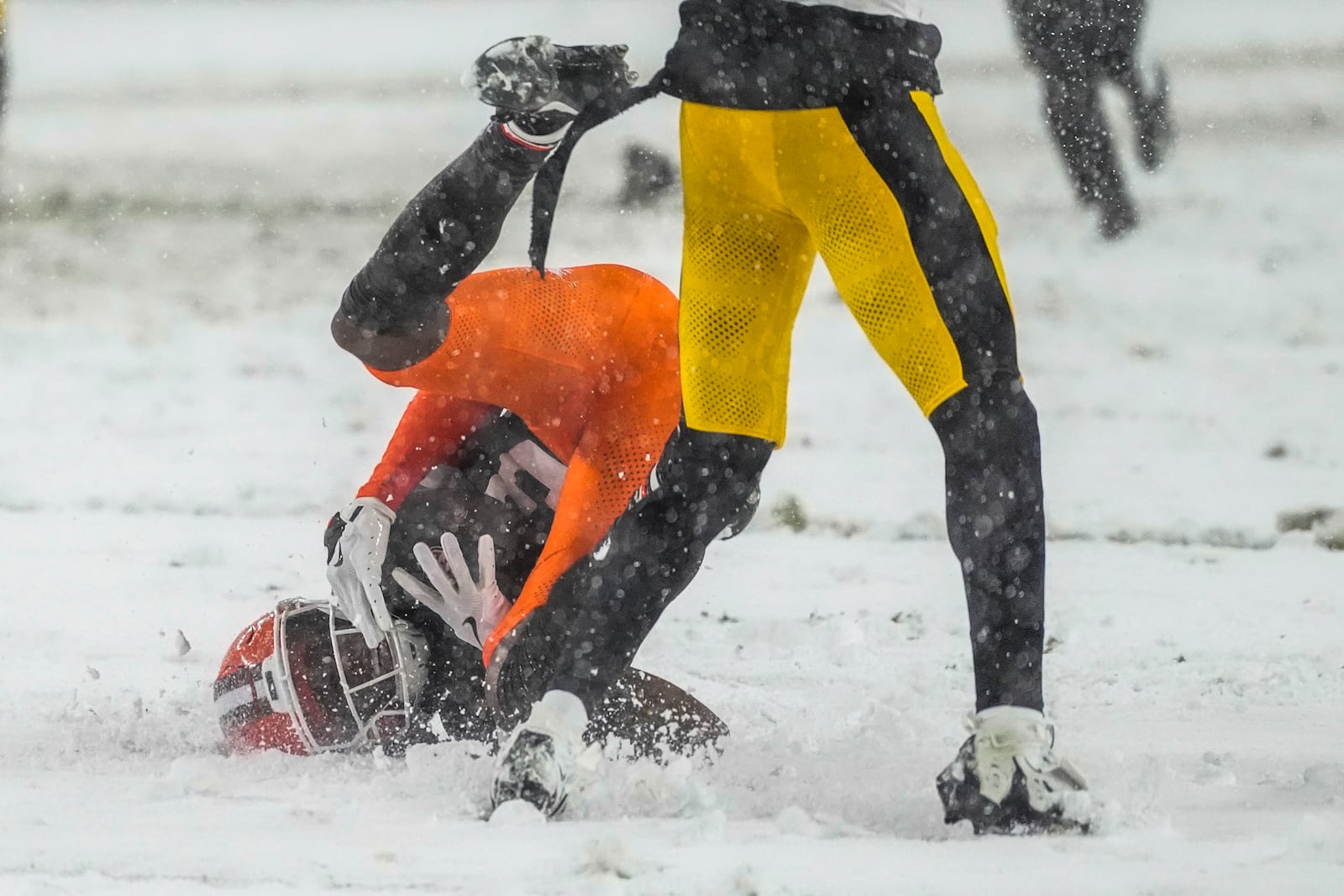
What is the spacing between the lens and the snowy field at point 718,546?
1465 mm

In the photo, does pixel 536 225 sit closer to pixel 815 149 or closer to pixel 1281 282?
pixel 815 149

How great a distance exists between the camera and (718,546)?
143 inches

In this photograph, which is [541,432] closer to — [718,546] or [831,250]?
[831,250]

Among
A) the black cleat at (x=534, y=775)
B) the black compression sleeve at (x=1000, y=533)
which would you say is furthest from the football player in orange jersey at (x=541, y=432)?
the black compression sleeve at (x=1000, y=533)

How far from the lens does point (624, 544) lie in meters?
1.74

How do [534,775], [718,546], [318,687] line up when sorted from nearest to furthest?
[534,775] < [318,687] < [718,546]

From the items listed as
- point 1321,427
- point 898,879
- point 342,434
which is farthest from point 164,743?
point 1321,427

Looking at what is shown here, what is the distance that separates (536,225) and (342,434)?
3325 mm

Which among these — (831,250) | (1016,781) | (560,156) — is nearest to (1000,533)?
(1016,781)

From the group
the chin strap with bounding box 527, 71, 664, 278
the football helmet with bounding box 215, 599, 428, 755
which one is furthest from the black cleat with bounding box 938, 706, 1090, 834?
the football helmet with bounding box 215, 599, 428, 755

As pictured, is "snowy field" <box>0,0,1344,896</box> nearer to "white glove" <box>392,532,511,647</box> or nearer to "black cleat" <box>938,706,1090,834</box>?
"black cleat" <box>938,706,1090,834</box>

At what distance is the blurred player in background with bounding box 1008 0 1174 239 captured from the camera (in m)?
7.77

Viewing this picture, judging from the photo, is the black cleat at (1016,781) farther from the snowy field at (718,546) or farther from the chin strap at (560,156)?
the chin strap at (560,156)

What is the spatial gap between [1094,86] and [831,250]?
6857 millimetres
